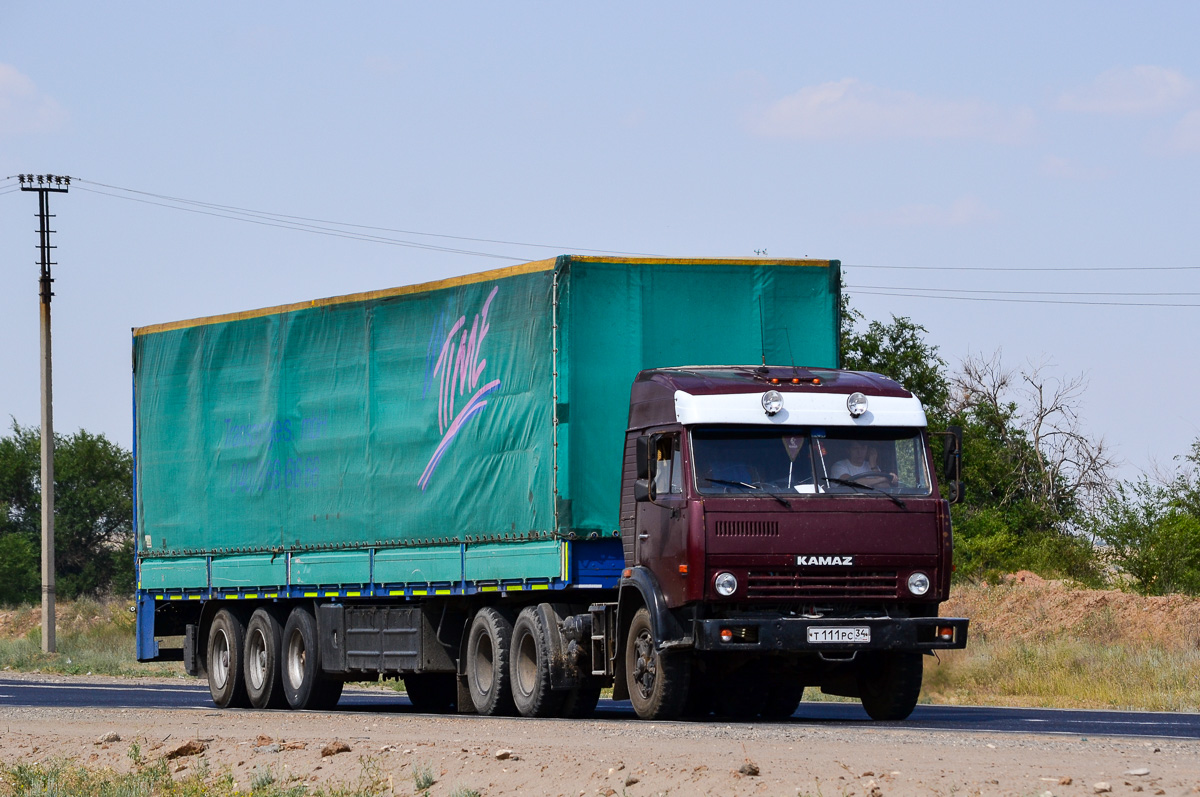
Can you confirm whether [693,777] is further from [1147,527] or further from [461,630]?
[1147,527]

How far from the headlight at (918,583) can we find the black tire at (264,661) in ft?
30.5

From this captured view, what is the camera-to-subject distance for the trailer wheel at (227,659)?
73.3ft

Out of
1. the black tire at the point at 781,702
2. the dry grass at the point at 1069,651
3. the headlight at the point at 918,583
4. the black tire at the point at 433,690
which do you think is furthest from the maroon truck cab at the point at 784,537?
the black tire at the point at 433,690

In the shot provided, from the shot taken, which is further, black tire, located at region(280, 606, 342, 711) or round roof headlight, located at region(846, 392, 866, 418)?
black tire, located at region(280, 606, 342, 711)

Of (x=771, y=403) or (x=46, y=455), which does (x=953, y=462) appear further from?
(x=46, y=455)

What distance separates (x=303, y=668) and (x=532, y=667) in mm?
4643

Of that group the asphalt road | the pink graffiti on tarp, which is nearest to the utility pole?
the asphalt road

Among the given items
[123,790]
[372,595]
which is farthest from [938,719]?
[123,790]

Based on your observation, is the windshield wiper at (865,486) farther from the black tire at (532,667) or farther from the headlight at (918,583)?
the black tire at (532,667)

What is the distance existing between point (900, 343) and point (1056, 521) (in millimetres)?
6286

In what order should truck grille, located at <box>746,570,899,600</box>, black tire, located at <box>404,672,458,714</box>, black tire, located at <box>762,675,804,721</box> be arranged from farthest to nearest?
black tire, located at <box>404,672,458,714</box> < black tire, located at <box>762,675,804,721</box> < truck grille, located at <box>746,570,899,600</box>

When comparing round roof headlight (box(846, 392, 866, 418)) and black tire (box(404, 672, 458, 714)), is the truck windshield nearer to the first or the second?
round roof headlight (box(846, 392, 866, 418))

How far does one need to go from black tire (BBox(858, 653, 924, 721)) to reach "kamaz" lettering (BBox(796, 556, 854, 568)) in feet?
4.21

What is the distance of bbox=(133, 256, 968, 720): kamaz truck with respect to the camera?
48.9ft
